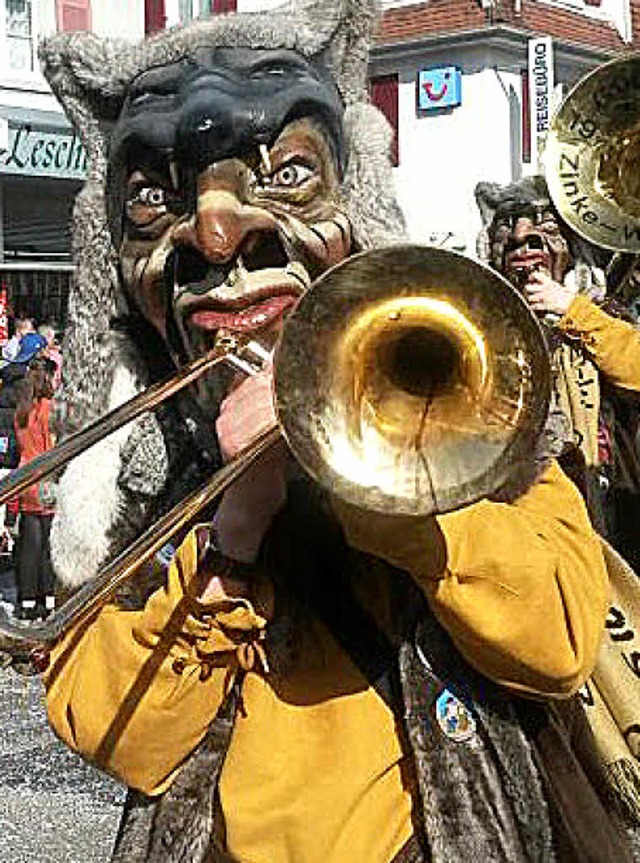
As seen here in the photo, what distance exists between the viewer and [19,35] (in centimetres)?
1345

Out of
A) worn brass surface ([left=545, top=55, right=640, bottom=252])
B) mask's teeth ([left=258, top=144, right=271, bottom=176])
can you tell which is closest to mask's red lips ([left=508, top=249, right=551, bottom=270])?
worn brass surface ([left=545, top=55, right=640, bottom=252])

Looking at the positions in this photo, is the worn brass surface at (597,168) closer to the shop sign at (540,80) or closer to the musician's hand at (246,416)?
the musician's hand at (246,416)

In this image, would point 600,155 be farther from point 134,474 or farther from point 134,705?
point 134,705

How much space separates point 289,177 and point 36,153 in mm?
11166

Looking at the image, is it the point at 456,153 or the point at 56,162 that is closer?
the point at 56,162

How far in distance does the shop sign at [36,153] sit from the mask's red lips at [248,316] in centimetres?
1105

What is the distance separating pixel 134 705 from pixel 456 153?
588 inches

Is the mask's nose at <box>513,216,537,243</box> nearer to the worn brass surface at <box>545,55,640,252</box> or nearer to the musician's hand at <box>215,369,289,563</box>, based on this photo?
the worn brass surface at <box>545,55,640,252</box>

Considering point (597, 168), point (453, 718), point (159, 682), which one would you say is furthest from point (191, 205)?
point (597, 168)

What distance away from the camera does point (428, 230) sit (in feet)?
51.8

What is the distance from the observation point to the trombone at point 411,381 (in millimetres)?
1729

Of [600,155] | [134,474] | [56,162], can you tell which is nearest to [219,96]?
[134,474]

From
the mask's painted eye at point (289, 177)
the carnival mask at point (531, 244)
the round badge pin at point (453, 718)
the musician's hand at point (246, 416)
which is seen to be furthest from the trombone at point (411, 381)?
the carnival mask at point (531, 244)

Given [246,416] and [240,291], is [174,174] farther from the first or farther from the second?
[246,416]
